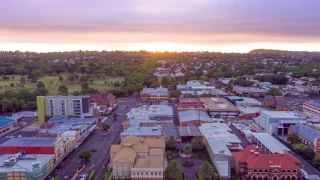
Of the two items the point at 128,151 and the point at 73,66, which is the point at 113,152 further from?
the point at 73,66

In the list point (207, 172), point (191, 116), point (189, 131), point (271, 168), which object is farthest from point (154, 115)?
point (271, 168)

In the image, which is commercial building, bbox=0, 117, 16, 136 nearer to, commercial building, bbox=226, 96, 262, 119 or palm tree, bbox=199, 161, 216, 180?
palm tree, bbox=199, 161, 216, 180

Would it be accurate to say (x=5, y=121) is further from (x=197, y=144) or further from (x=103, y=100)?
(x=197, y=144)

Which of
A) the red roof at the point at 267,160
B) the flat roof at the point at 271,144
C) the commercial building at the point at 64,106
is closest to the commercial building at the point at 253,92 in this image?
the flat roof at the point at 271,144

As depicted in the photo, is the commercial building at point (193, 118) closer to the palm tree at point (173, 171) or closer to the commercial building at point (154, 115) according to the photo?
the commercial building at point (154, 115)

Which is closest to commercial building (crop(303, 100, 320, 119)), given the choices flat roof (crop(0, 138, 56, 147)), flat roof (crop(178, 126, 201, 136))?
flat roof (crop(178, 126, 201, 136))

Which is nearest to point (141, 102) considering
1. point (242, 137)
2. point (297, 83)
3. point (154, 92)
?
point (154, 92)

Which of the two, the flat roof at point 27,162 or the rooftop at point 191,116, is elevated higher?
the rooftop at point 191,116
